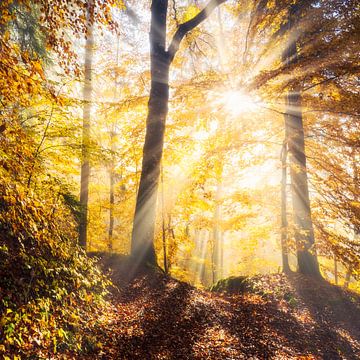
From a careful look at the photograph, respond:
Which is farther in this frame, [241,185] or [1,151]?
[241,185]

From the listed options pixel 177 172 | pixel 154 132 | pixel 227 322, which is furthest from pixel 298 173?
pixel 227 322

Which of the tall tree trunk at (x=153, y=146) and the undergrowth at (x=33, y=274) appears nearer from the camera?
the undergrowth at (x=33, y=274)

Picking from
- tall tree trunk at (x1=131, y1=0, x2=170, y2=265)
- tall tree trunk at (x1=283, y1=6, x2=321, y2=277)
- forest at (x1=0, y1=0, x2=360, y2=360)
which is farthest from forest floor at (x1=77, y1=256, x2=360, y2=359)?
tall tree trunk at (x1=283, y1=6, x2=321, y2=277)

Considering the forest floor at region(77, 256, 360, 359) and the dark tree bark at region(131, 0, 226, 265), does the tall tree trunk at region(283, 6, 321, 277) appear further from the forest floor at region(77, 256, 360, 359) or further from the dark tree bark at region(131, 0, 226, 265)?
the dark tree bark at region(131, 0, 226, 265)

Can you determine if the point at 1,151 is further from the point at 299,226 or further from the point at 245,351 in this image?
the point at 299,226

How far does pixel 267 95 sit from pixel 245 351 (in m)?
6.56

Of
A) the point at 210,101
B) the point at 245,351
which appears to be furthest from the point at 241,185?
the point at 245,351

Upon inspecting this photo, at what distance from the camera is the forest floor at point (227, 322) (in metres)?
4.35

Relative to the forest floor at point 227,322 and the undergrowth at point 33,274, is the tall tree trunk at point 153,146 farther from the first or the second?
the undergrowth at point 33,274

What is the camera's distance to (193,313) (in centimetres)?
557

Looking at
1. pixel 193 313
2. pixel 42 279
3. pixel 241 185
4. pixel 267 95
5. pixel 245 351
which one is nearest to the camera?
pixel 42 279

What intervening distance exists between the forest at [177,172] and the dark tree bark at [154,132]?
0.14ft

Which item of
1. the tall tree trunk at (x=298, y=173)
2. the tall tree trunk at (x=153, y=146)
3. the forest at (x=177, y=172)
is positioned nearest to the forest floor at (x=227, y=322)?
the forest at (x=177, y=172)

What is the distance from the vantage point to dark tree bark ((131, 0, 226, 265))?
787 cm
